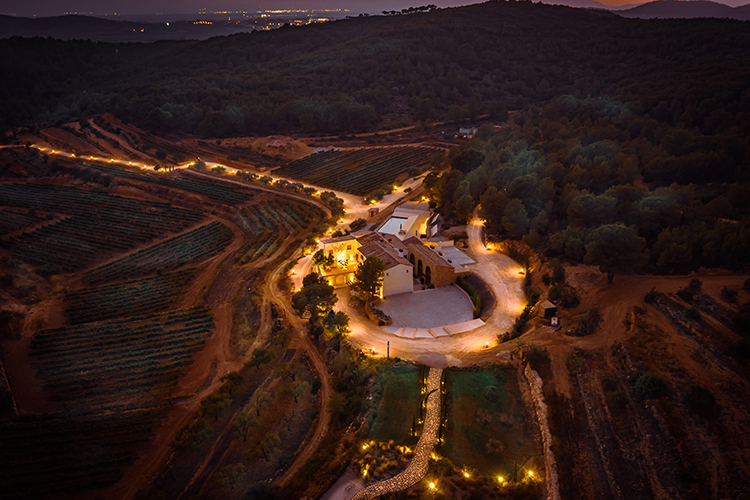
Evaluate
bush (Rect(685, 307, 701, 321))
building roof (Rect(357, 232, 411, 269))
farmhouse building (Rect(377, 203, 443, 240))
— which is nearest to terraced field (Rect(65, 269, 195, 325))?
building roof (Rect(357, 232, 411, 269))

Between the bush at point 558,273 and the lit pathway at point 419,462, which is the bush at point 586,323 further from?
the lit pathway at point 419,462

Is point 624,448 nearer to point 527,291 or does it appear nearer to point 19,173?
point 527,291

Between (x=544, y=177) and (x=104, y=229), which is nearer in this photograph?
(x=544, y=177)

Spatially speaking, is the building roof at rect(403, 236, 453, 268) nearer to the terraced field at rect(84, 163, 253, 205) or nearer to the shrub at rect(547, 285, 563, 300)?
the shrub at rect(547, 285, 563, 300)

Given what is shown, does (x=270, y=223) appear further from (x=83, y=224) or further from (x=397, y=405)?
(x=397, y=405)

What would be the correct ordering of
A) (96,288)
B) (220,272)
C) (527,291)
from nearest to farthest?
1. (527,291)
2. (96,288)
3. (220,272)

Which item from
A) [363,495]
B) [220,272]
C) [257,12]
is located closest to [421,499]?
[363,495]

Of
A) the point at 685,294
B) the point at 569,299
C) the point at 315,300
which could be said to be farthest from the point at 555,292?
the point at 315,300
